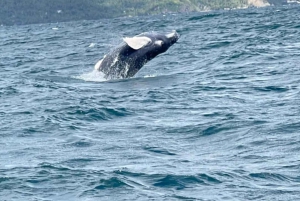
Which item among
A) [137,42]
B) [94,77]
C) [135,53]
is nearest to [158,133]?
[137,42]

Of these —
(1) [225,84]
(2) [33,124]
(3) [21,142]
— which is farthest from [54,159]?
(1) [225,84]

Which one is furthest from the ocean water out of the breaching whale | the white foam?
the breaching whale

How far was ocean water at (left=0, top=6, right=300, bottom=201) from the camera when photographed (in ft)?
45.9

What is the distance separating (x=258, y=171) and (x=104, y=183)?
2.73 m

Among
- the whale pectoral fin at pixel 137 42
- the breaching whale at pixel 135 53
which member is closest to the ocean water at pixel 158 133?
the breaching whale at pixel 135 53

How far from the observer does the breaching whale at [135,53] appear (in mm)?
26156

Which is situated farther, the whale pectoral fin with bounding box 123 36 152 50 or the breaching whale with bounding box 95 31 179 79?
the breaching whale with bounding box 95 31 179 79

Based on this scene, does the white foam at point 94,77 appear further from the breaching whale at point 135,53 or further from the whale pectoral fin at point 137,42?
the whale pectoral fin at point 137,42

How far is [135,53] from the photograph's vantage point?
2625cm

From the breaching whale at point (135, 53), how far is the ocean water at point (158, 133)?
1.55 ft

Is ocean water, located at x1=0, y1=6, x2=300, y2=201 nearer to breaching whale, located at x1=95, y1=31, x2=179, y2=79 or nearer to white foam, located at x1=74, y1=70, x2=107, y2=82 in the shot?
white foam, located at x1=74, y1=70, x2=107, y2=82

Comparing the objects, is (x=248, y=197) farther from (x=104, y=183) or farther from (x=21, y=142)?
(x=21, y=142)

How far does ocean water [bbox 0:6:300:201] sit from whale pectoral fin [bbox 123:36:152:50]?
4.14 ft

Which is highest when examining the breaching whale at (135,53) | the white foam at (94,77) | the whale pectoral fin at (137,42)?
the whale pectoral fin at (137,42)
